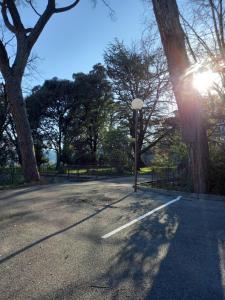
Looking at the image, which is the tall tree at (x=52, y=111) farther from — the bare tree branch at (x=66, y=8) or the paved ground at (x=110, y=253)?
the paved ground at (x=110, y=253)

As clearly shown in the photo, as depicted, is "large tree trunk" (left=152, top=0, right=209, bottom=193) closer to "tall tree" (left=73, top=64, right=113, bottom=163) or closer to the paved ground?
the paved ground

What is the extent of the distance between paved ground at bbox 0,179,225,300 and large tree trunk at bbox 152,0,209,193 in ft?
10.3

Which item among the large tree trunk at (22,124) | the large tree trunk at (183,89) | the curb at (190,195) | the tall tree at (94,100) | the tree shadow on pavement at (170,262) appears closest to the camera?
the tree shadow on pavement at (170,262)

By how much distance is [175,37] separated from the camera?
11.0m

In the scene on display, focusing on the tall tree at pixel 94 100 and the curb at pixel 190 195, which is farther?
the tall tree at pixel 94 100

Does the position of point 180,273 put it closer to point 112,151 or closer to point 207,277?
point 207,277

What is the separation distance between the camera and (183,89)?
436 inches

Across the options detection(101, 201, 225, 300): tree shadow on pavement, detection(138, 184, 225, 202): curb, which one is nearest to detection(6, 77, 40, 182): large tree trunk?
detection(138, 184, 225, 202): curb

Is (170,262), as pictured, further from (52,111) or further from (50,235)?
(52,111)

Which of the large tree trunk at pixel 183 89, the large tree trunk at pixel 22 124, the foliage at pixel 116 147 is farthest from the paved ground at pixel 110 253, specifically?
the foliage at pixel 116 147

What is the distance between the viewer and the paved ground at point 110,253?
3588 mm

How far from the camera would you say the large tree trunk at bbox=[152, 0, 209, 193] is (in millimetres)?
10930

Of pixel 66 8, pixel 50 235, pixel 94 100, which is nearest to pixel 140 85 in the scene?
pixel 94 100

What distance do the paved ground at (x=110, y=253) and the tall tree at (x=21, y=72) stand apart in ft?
23.4
